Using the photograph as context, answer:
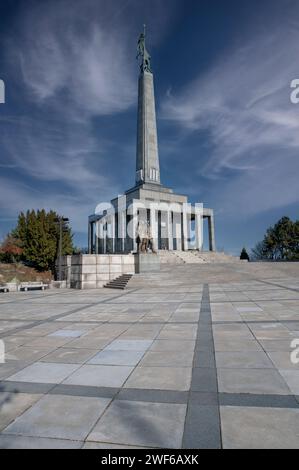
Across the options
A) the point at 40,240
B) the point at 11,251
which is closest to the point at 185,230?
the point at 40,240

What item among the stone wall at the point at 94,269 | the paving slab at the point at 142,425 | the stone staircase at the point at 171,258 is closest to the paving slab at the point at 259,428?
the paving slab at the point at 142,425

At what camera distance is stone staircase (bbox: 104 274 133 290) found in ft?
77.7

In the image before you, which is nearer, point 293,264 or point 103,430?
point 103,430

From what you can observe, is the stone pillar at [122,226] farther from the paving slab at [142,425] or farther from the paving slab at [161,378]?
the paving slab at [142,425]

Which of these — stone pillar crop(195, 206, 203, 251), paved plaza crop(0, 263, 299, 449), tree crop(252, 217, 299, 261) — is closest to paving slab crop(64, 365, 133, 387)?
paved plaza crop(0, 263, 299, 449)

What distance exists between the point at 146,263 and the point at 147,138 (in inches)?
1445

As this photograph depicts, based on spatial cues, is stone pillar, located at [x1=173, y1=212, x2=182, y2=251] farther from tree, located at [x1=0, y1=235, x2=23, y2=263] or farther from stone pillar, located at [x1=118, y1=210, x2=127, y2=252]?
tree, located at [x1=0, y1=235, x2=23, y2=263]

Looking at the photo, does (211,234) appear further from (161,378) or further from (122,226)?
(161,378)

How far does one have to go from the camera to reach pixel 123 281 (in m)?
24.8

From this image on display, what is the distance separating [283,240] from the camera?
6512 cm
